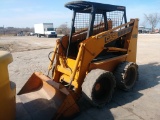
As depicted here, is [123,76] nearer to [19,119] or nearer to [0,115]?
[19,119]

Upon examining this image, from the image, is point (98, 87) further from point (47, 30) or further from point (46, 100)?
point (47, 30)

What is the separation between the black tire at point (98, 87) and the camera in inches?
176

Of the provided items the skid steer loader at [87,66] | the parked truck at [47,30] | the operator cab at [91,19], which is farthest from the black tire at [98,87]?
the parked truck at [47,30]

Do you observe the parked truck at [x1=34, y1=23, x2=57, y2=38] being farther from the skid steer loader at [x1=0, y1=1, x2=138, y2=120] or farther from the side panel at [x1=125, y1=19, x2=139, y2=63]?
the skid steer loader at [x1=0, y1=1, x2=138, y2=120]

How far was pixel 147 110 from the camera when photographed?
4.53m

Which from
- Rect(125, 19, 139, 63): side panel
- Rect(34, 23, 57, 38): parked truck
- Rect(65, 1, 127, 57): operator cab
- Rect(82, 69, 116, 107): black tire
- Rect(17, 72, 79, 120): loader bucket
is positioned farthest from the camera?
Rect(34, 23, 57, 38): parked truck

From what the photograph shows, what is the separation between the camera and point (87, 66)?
488cm

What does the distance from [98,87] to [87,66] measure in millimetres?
565

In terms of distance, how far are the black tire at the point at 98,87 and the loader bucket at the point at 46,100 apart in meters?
0.46

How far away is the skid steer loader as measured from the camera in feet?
14.6

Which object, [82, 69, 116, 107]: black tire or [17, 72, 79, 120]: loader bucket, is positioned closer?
[17, 72, 79, 120]: loader bucket

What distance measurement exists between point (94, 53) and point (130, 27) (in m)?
1.80

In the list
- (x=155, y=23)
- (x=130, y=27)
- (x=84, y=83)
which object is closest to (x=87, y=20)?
(x=130, y=27)

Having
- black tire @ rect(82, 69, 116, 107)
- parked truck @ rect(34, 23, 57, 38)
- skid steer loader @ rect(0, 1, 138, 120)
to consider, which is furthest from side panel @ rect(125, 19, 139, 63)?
parked truck @ rect(34, 23, 57, 38)
